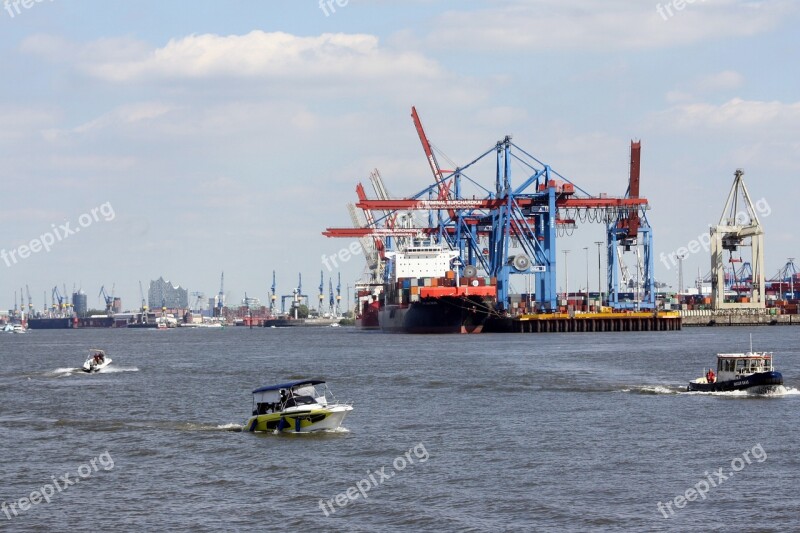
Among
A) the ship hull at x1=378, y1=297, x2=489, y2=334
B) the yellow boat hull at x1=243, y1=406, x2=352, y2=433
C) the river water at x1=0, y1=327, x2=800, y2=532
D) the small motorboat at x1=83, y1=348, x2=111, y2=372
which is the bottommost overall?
the river water at x1=0, y1=327, x2=800, y2=532

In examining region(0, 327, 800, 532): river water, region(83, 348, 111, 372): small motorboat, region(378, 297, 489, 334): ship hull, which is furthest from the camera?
region(378, 297, 489, 334): ship hull

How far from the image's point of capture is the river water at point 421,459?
29.7 meters

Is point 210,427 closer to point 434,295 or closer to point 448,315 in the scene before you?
point 434,295

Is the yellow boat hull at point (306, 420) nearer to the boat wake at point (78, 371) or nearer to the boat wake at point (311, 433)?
the boat wake at point (311, 433)

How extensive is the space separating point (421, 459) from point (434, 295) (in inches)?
4189

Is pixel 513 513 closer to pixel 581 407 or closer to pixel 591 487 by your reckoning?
pixel 591 487

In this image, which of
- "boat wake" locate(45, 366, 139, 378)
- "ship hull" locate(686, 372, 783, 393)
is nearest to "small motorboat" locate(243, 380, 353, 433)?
"ship hull" locate(686, 372, 783, 393)

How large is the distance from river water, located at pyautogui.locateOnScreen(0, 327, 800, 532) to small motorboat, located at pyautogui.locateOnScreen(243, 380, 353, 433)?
1.97 feet

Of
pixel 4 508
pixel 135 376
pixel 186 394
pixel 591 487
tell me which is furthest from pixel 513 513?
pixel 135 376

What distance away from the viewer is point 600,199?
487ft

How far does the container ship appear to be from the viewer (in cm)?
14300

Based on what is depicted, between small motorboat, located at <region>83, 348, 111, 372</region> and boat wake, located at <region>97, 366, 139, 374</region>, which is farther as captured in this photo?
boat wake, located at <region>97, 366, 139, 374</region>

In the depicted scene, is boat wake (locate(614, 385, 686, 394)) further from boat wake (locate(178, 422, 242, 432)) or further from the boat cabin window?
boat wake (locate(178, 422, 242, 432))

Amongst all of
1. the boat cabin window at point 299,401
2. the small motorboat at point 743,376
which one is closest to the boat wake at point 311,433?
the boat cabin window at point 299,401
